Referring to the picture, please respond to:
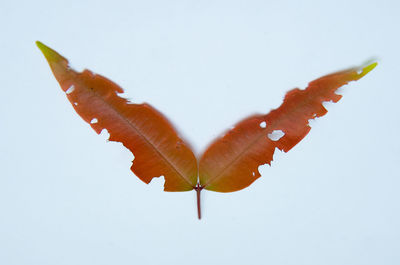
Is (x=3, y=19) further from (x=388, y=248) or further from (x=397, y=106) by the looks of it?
(x=388, y=248)

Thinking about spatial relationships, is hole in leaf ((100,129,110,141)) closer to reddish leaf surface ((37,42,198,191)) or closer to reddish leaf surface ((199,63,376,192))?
reddish leaf surface ((37,42,198,191))

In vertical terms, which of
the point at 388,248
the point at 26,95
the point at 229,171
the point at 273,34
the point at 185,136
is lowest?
the point at 388,248

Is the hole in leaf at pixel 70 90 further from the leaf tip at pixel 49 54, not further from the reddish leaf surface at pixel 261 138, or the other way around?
the reddish leaf surface at pixel 261 138

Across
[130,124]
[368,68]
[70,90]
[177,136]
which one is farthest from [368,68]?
[70,90]

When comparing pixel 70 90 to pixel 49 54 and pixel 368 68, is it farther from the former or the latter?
pixel 368 68

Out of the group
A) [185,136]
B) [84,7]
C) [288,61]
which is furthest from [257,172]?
[84,7]

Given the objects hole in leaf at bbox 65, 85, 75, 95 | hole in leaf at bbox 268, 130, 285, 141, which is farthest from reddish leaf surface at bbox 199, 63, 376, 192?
hole in leaf at bbox 65, 85, 75, 95

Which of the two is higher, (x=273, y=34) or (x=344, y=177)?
(x=273, y=34)
